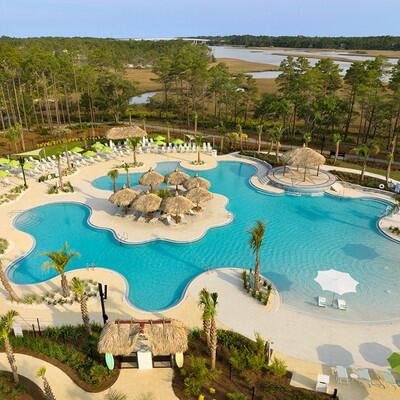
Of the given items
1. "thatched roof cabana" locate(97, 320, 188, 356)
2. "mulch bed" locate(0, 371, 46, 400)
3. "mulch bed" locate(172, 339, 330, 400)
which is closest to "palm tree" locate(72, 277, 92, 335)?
"thatched roof cabana" locate(97, 320, 188, 356)

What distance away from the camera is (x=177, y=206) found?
24.6 m

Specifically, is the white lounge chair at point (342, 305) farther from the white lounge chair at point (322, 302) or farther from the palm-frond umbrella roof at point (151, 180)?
the palm-frond umbrella roof at point (151, 180)

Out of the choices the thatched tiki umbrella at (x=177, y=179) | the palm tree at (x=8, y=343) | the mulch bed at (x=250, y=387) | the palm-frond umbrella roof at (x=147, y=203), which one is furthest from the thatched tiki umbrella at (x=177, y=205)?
the palm tree at (x=8, y=343)

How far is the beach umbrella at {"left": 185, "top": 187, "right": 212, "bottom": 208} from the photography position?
26.0m

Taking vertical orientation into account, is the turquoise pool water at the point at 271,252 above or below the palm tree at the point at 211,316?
below

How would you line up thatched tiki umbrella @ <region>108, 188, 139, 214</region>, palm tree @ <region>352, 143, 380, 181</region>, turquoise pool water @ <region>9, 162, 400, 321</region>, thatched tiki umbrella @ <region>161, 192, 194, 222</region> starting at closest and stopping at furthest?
turquoise pool water @ <region>9, 162, 400, 321</region>
thatched tiki umbrella @ <region>161, 192, 194, 222</region>
thatched tiki umbrella @ <region>108, 188, 139, 214</region>
palm tree @ <region>352, 143, 380, 181</region>

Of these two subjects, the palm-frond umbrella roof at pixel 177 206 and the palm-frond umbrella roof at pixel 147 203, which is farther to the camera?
the palm-frond umbrella roof at pixel 147 203

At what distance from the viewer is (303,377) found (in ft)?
45.4

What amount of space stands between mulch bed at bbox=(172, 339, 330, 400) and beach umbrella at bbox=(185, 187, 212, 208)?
13.4m

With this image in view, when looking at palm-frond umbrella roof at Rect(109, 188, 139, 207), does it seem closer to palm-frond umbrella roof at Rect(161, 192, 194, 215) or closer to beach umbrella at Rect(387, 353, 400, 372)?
palm-frond umbrella roof at Rect(161, 192, 194, 215)

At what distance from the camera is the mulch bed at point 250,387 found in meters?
13.0

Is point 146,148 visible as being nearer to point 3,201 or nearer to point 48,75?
point 3,201

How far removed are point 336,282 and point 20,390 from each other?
1445cm

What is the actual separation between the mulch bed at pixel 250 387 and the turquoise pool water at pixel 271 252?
15.0 ft
